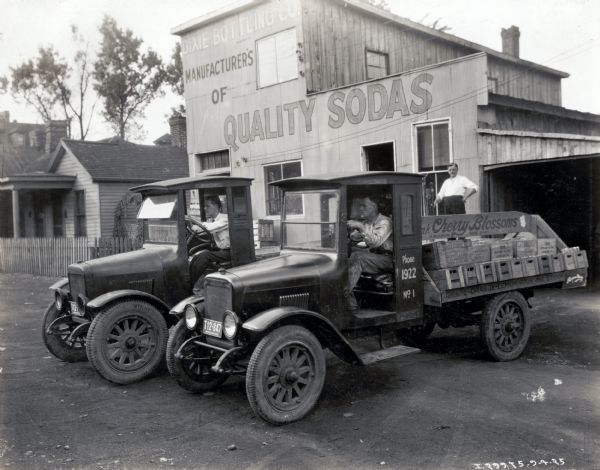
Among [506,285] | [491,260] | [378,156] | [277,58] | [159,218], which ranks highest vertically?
[277,58]

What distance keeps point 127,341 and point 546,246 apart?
17.3 ft

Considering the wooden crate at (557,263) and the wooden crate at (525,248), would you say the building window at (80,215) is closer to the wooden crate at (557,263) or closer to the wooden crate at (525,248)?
the wooden crate at (525,248)

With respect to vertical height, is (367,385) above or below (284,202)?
below

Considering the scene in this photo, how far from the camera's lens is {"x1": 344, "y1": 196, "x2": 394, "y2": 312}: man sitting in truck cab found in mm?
5777

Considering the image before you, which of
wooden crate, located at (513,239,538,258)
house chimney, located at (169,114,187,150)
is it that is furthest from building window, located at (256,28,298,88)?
house chimney, located at (169,114,187,150)

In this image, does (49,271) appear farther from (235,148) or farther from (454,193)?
(454,193)

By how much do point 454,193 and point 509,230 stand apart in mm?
3076

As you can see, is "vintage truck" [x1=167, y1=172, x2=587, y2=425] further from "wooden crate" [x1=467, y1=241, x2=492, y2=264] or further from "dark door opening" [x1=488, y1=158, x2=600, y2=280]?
"dark door opening" [x1=488, y1=158, x2=600, y2=280]

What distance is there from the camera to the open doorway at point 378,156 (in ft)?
44.3

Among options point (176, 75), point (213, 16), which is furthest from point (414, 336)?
point (176, 75)

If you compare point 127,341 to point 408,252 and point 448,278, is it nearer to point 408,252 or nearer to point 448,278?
point 408,252

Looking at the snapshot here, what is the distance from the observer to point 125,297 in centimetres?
647

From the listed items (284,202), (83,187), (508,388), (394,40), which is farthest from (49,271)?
(508,388)

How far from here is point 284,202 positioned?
618cm
